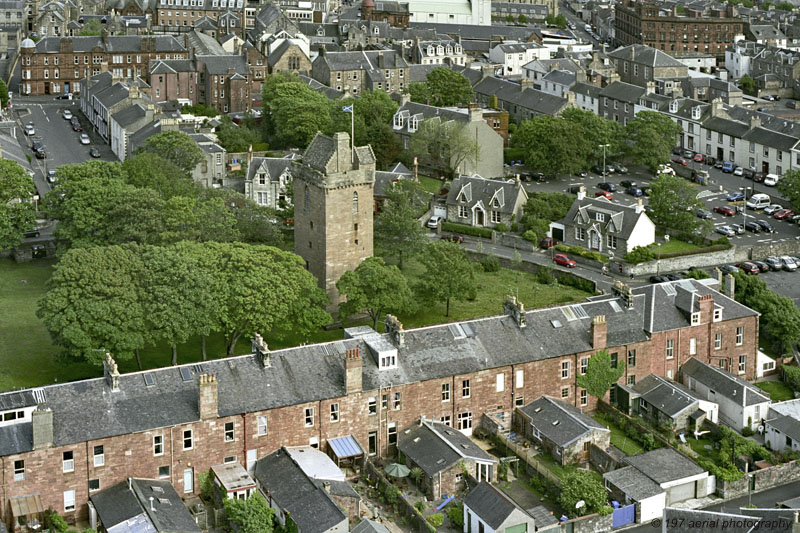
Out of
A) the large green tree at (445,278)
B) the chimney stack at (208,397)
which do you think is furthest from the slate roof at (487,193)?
the chimney stack at (208,397)

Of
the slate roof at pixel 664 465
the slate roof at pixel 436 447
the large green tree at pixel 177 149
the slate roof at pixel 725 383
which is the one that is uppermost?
the large green tree at pixel 177 149

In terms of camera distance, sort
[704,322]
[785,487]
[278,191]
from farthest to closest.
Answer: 1. [278,191]
2. [704,322]
3. [785,487]

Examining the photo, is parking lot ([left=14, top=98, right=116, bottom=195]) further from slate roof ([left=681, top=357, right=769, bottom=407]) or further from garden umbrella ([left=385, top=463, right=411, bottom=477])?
slate roof ([left=681, top=357, right=769, bottom=407])

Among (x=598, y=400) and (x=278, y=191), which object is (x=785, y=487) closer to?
(x=598, y=400)

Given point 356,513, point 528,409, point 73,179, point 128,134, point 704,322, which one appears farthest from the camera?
point 128,134

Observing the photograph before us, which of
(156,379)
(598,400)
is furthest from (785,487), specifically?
(156,379)

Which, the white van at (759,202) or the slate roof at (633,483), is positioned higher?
the white van at (759,202)

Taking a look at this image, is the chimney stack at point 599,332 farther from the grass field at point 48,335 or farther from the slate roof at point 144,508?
the slate roof at point 144,508
